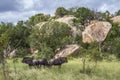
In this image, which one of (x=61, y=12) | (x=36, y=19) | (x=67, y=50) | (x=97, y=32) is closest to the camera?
(x=67, y=50)

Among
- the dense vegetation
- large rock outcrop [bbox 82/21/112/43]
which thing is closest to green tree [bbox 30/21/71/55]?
the dense vegetation

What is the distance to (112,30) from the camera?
5444cm

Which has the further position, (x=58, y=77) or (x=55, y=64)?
(x=55, y=64)

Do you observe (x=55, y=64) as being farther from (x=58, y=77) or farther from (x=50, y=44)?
(x=50, y=44)

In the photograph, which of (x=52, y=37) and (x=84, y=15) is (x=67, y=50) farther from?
(x=84, y=15)

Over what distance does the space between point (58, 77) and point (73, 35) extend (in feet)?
114

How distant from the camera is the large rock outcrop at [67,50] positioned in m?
48.1

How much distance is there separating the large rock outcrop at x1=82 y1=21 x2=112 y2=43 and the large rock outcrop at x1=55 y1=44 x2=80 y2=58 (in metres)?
3.77

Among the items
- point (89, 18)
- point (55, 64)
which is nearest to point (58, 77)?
point (55, 64)

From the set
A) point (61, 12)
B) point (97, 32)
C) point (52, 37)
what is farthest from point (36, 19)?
point (97, 32)

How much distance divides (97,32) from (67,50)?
675cm

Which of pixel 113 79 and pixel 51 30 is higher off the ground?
pixel 51 30

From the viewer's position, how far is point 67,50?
49281 mm

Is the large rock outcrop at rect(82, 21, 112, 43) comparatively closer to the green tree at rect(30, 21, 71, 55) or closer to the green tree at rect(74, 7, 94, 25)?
the green tree at rect(30, 21, 71, 55)
